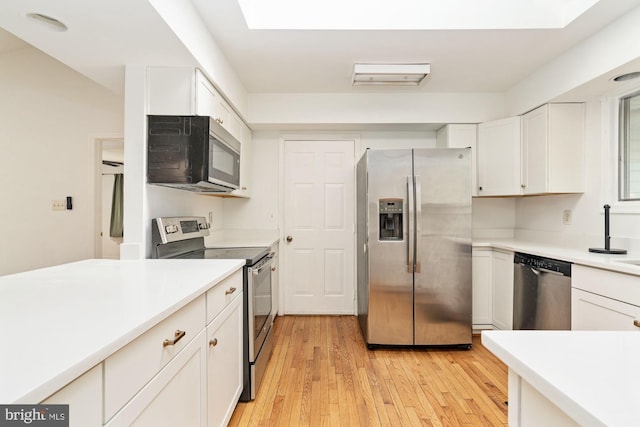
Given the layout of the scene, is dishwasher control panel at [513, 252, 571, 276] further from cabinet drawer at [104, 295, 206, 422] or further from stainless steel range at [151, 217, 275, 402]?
cabinet drawer at [104, 295, 206, 422]

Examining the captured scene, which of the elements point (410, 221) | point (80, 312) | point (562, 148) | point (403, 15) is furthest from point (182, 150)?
point (562, 148)

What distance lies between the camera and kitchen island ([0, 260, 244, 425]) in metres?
0.55

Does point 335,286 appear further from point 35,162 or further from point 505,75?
point 35,162

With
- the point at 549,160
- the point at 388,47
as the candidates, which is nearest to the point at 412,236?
the point at 549,160

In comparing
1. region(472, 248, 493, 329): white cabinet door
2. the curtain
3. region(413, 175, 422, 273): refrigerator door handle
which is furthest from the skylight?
the curtain

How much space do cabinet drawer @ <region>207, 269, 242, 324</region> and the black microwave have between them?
61 cm

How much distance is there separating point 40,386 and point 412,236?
8.02ft

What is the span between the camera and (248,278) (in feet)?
6.15

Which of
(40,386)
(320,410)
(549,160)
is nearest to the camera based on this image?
(40,386)

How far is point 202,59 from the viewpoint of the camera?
1.93 m

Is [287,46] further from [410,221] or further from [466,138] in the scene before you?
[466,138]

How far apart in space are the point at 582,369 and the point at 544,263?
6.69 feet

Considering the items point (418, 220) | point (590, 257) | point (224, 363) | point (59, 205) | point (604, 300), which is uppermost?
point (59, 205)

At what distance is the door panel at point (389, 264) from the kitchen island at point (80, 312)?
140 cm
